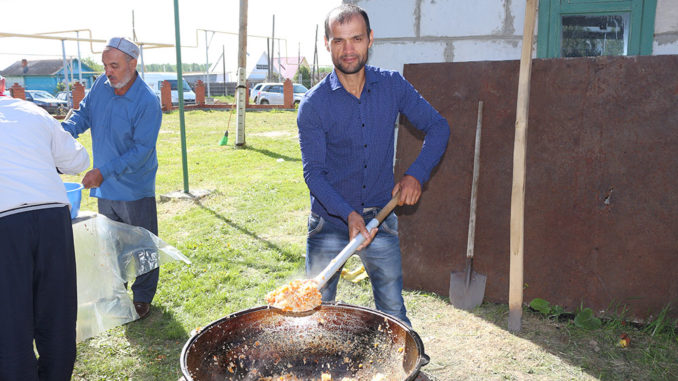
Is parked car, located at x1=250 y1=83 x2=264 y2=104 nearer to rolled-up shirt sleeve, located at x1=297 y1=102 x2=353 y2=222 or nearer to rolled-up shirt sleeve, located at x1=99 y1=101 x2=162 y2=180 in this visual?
rolled-up shirt sleeve, located at x1=99 y1=101 x2=162 y2=180

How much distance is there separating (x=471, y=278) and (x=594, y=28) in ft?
7.59

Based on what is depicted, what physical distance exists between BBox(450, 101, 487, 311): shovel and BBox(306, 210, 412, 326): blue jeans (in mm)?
1540

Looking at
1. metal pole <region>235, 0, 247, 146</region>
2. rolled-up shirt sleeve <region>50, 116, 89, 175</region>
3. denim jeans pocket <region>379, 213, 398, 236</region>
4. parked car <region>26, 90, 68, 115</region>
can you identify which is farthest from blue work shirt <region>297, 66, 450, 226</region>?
parked car <region>26, 90, 68, 115</region>

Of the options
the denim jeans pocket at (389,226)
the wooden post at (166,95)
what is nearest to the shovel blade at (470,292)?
the denim jeans pocket at (389,226)

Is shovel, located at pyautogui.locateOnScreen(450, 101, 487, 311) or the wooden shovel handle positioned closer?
the wooden shovel handle

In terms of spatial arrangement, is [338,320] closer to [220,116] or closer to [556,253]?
[556,253]

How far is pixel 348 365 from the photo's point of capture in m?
2.32

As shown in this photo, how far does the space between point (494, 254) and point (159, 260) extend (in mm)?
2704

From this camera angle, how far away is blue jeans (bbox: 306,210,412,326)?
2.94m

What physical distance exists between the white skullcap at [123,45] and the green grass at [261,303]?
2.10 meters

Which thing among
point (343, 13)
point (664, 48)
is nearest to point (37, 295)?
point (343, 13)

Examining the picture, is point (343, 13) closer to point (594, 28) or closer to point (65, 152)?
point (65, 152)

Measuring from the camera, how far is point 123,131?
13.0 feet

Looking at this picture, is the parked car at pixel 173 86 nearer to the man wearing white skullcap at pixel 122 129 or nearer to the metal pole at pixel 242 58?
the metal pole at pixel 242 58
